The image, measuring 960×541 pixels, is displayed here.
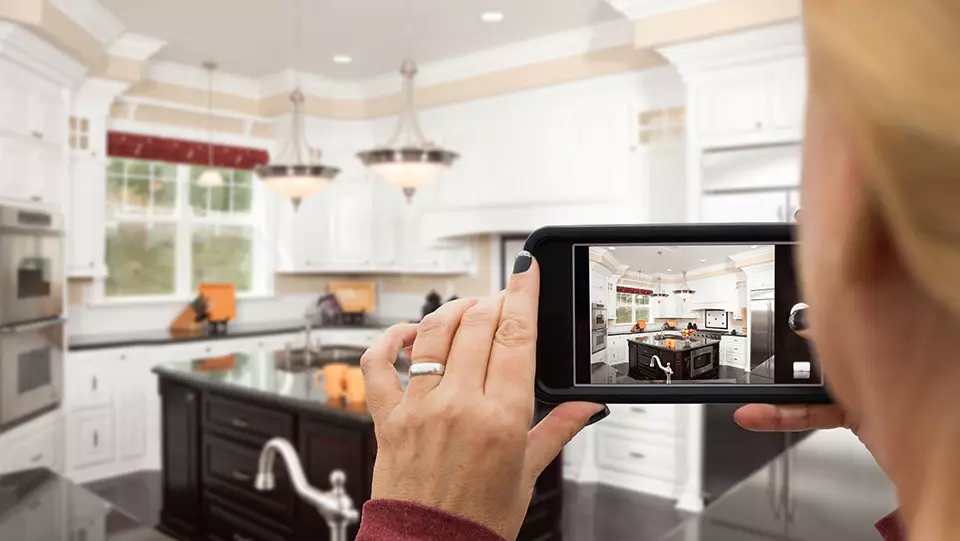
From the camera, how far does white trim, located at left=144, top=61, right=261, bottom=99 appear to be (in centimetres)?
521

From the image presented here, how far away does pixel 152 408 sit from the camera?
473 cm

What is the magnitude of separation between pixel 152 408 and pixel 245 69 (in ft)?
8.49

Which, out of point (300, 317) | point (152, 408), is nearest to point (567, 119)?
point (300, 317)

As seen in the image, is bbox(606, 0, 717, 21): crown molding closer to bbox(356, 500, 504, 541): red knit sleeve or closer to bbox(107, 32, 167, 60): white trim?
bbox(107, 32, 167, 60): white trim

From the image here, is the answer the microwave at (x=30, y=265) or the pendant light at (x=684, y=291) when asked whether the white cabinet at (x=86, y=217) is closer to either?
the microwave at (x=30, y=265)

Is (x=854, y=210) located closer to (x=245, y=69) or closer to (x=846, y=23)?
(x=846, y=23)

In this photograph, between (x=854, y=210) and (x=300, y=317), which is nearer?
(x=854, y=210)

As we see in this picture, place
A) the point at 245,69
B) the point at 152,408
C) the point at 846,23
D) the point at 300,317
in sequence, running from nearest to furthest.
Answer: the point at 846,23 < the point at 152,408 < the point at 245,69 < the point at 300,317

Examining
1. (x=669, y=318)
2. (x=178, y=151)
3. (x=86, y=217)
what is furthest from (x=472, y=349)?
(x=178, y=151)

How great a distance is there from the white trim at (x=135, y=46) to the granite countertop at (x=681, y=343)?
487 centimetres

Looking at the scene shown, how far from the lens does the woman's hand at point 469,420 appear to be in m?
0.43

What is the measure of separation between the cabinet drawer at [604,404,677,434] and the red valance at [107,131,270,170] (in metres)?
3.01

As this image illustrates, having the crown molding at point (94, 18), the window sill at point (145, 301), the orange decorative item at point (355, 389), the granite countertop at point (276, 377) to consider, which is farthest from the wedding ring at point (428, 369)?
the window sill at point (145, 301)

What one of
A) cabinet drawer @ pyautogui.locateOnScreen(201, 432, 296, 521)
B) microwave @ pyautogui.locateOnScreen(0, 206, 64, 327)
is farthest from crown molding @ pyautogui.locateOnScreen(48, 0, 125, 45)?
cabinet drawer @ pyautogui.locateOnScreen(201, 432, 296, 521)
